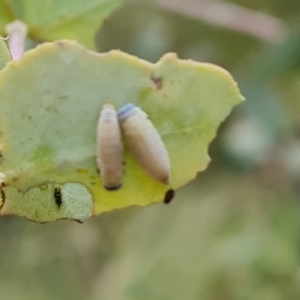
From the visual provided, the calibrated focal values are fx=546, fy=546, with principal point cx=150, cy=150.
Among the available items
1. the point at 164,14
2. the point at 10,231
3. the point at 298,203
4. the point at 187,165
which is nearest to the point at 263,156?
the point at 298,203

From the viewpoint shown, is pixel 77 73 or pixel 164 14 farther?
pixel 164 14

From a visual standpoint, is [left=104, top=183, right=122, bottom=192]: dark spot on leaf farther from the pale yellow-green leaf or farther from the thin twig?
the thin twig

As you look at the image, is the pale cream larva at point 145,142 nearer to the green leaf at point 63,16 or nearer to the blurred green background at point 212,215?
the green leaf at point 63,16

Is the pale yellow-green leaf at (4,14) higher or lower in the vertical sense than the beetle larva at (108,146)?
higher

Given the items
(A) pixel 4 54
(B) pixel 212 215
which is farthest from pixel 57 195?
(B) pixel 212 215

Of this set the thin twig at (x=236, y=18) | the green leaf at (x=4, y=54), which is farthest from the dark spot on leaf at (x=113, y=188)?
the thin twig at (x=236, y=18)

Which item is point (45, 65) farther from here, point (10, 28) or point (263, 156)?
point (263, 156)

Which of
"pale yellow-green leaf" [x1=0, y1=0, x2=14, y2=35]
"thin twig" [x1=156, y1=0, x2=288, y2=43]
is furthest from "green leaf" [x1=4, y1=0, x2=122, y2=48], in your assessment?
"thin twig" [x1=156, y1=0, x2=288, y2=43]
